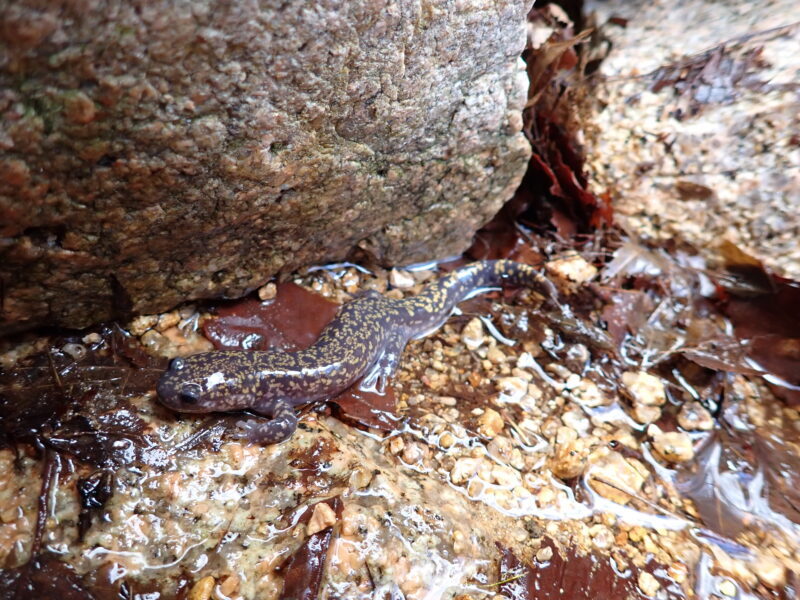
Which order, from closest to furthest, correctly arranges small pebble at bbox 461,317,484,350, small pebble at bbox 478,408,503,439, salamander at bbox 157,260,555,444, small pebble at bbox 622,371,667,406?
salamander at bbox 157,260,555,444 < small pebble at bbox 478,408,503,439 < small pebble at bbox 622,371,667,406 < small pebble at bbox 461,317,484,350

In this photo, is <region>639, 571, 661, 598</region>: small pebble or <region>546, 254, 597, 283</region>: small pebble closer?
<region>639, 571, 661, 598</region>: small pebble

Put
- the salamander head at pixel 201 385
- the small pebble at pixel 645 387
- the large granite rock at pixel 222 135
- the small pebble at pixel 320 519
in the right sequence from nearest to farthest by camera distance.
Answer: the large granite rock at pixel 222 135
the small pebble at pixel 320 519
the salamander head at pixel 201 385
the small pebble at pixel 645 387

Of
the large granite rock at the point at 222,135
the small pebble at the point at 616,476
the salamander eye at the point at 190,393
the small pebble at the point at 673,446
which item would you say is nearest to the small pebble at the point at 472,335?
the large granite rock at the point at 222,135

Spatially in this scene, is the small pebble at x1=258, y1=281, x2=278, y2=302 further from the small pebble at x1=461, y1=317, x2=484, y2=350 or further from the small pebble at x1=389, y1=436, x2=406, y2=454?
the small pebble at x1=461, y1=317, x2=484, y2=350

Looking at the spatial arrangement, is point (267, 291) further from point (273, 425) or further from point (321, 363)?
point (273, 425)

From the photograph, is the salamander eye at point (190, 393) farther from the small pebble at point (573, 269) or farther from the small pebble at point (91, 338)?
the small pebble at point (573, 269)

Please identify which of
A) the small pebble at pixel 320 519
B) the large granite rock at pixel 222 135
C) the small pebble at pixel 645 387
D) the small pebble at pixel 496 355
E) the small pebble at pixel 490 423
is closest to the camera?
the large granite rock at pixel 222 135

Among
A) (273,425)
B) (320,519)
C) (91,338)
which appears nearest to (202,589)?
(320,519)

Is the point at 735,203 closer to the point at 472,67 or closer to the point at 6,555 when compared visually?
the point at 472,67

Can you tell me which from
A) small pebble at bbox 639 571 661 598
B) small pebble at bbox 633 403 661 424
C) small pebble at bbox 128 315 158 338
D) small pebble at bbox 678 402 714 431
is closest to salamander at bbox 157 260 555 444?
small pebble at bbox 128 315 158 338
